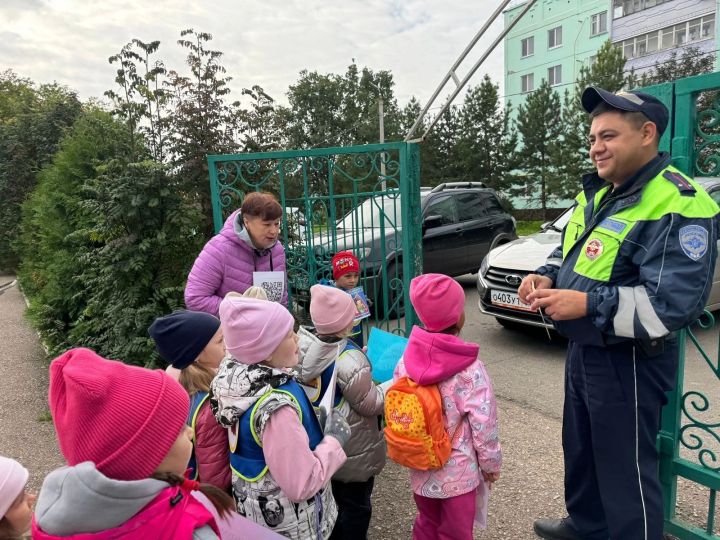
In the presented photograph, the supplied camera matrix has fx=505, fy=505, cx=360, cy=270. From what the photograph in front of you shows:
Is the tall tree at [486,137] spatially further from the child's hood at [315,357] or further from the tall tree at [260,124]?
the child's hood at [315,357]

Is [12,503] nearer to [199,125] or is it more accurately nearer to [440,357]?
[440,357]

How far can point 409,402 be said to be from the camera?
196 centimetres

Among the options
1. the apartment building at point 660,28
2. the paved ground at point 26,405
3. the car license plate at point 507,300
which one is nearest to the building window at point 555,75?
the apartment building at point 660,28

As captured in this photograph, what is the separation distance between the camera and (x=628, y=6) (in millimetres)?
28906

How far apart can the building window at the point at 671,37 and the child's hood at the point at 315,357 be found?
3136 cm

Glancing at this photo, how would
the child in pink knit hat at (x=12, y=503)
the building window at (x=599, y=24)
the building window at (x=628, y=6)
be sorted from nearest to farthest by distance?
the child in pink knit hat at (x=12, y=503), the building window at (x=628, y=6), the building window at (x=599, y=24)

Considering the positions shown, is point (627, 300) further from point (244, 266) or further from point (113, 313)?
point (113, 313)

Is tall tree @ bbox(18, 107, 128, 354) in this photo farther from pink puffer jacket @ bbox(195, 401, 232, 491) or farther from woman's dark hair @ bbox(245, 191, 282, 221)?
pink puffer jacket @ bbox(195, 401, 232, 491)

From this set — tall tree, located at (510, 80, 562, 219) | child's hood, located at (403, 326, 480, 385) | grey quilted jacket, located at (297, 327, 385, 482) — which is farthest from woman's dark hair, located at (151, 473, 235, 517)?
tall tree, located at (510, 80, 562, 219)

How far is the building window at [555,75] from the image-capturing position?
105 ft

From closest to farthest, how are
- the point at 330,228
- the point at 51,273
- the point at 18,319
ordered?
the point at 330,228 → the point at 51,273 → the point at 18,319

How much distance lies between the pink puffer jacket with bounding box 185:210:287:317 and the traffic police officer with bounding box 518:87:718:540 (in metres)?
1.74

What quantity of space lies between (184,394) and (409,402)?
95 cm

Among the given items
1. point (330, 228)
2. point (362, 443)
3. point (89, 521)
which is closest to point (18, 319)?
point (330, 228)
